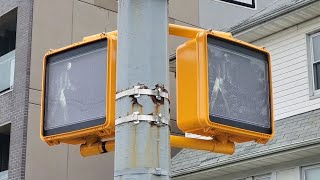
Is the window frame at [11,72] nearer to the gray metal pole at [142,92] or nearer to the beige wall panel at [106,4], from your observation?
the beige wall panel at [106,4]

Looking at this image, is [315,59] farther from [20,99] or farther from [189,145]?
[189,145]

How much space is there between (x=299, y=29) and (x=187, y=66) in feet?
43.7

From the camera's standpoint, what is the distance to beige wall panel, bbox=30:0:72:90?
814 inches

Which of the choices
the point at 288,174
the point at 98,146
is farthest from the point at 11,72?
the point at 98,146

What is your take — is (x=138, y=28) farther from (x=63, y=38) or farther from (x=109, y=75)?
(x=63, y=38)

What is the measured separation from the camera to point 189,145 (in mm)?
3756

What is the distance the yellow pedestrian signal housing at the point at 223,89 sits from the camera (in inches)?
142

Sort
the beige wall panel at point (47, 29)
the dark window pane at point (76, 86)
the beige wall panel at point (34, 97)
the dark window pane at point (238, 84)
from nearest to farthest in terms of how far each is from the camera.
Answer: the dark window pane at point (238, 84), the dark window pane at point (76, 86), the beige wall panel at point (34, 97), the beige wall panel at point (47, 29)

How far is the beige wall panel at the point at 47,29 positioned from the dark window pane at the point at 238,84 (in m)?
16.9

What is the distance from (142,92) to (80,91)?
0.76m

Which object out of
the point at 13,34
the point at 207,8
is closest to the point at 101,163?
the point at 13,34

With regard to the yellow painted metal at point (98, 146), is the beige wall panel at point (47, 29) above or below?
above

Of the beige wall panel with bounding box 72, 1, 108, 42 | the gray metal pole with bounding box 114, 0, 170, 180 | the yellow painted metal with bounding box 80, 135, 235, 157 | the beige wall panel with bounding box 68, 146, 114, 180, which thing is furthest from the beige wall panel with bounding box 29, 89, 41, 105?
the gray metal pole with bounding box 114, 0, 170, 180

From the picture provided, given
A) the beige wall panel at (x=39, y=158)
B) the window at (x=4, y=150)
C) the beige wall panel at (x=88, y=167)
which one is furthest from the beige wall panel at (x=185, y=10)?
the window at (x=4, y=150)
